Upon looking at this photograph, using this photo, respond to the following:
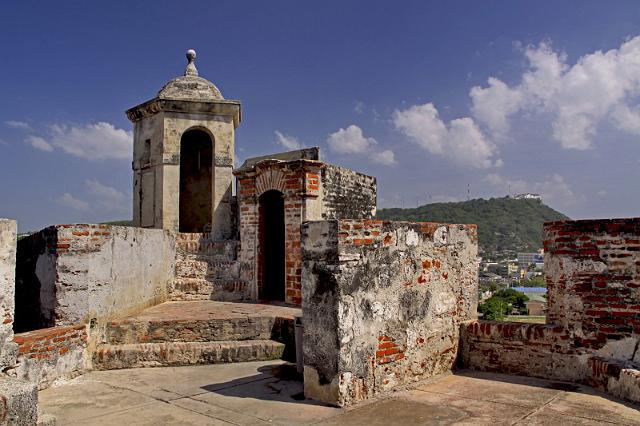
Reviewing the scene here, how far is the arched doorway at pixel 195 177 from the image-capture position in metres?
13.9

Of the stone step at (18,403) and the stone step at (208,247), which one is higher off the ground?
the stone step at (208,247)

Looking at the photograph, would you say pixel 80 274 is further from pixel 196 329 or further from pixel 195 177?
pixel 195 177

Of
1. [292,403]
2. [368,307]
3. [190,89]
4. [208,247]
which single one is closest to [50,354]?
[292,403]

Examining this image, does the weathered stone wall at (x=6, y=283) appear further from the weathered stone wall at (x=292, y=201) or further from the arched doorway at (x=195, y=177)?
the arched doorway at (x=195, y=177)

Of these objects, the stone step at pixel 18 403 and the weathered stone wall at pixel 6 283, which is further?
the weathered stone wall at pixel 6 283

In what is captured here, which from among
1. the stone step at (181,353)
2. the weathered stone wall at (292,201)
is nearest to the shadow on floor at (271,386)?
the stone step at (181,353)

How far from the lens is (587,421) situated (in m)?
4.30

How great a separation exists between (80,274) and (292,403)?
3437 mm

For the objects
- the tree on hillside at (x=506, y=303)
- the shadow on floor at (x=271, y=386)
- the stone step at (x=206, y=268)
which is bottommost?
the tree on hillside at (x=506, y=303)

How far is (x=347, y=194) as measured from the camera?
413 inches

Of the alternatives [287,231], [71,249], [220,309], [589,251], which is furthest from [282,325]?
[589,251]

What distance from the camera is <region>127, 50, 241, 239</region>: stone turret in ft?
37.0

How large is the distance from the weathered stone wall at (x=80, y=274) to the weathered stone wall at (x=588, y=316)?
5.25 m

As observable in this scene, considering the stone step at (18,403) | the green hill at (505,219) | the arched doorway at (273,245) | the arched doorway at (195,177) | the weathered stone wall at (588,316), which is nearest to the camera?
the stone step at (18,403)
